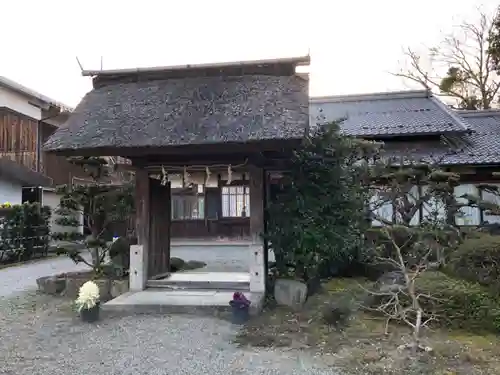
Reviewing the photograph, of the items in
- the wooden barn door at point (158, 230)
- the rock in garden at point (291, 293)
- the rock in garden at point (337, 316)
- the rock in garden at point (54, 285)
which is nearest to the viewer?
the rock in garden at point (337, 316)

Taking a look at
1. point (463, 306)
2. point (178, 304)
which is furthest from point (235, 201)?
point (463, 306)

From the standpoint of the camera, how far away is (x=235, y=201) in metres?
21.4

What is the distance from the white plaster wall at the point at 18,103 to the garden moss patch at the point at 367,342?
14.3 meters

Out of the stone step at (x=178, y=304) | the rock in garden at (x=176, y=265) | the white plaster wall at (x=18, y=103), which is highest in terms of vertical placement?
the white plaster wall at (x=18, y=103)

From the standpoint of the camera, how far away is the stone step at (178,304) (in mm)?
7070

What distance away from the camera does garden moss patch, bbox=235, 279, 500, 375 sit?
184 inches

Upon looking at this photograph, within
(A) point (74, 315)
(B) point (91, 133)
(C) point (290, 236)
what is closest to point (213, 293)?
(C) point (290, 236)

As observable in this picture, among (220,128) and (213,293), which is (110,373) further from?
(220,128)

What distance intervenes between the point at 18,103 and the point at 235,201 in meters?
9.67

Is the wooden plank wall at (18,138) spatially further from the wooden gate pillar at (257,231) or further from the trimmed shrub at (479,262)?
the trimmed shrub at (479,262)

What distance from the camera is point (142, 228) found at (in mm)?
8516

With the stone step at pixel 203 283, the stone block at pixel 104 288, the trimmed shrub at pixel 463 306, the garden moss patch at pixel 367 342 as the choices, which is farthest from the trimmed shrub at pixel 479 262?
the stone block at pixel 104 288

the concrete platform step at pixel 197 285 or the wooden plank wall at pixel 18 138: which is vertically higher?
the wooden plank wall at pixel 18 138

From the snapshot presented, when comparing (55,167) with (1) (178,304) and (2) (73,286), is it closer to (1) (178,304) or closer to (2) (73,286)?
(2) (73,286)
